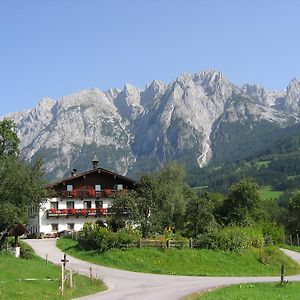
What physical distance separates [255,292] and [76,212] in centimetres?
5818

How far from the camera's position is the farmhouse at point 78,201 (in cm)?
8431

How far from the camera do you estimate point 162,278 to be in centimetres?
3916

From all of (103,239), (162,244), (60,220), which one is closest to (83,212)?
(60,220)

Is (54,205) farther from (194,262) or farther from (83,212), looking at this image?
(194,262)

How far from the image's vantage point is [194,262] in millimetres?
45219

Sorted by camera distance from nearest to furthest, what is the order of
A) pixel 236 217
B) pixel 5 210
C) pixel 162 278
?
pixel 162 278 → pixel 5 210 → pixel 236 217

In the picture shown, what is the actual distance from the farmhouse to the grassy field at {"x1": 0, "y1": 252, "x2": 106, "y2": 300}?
153 ft

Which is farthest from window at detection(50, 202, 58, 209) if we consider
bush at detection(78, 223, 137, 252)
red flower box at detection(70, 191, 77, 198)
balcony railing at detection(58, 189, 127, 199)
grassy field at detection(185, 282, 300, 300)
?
grassy field at detection(185, 282, 300, 300)

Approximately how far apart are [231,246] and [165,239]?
6528 mm

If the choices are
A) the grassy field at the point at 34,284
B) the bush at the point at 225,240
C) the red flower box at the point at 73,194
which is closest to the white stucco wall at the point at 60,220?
the red flower box at the point at 73,194

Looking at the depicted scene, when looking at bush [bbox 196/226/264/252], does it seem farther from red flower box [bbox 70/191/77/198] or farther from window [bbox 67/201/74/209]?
window [bbox 67/201/74/209]

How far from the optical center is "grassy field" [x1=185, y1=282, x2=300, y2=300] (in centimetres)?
2720

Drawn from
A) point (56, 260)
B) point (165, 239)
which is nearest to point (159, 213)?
point (165, 239)

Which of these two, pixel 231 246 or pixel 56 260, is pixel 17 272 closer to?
pixel 56 260
